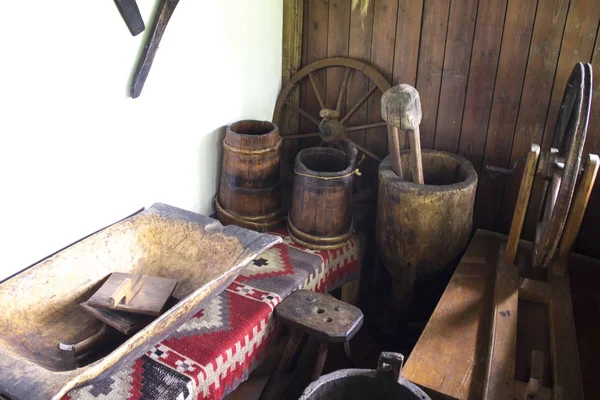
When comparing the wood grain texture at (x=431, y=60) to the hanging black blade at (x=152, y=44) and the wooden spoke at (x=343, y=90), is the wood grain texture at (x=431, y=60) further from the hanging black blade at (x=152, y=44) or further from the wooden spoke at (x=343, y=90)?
the hanging black blade at (x=152, y=44)

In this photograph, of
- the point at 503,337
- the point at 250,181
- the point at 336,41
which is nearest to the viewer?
the point at 503,337

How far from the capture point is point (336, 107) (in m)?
2.75

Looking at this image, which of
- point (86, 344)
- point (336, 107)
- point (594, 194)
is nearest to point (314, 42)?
point (336, 107)

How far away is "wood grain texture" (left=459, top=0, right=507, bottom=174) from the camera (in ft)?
7.34

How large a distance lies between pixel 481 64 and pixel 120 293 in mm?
1807

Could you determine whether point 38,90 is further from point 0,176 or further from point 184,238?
point 184,238

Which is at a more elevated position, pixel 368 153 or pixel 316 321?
pixel 368 153

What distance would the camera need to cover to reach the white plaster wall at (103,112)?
1580 millimetres

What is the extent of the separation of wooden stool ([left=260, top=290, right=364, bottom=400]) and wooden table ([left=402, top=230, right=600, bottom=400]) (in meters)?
0.26

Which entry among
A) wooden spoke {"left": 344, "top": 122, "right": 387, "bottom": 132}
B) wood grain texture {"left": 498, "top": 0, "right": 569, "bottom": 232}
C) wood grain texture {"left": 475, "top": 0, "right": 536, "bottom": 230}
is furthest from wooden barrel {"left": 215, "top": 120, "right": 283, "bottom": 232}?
wood grain texture {"left": 498, "top": 0, "right": 569, "bottom": 232}

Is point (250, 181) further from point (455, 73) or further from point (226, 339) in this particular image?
point (455, 73)

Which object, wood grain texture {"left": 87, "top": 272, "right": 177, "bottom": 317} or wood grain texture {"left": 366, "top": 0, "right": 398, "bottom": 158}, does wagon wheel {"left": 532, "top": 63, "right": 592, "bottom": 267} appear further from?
wood grain texture {"left": 87, "top": 272, "right": 177, "bottom": 317}

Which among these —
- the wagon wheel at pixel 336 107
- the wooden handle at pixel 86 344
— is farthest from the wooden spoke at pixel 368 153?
the wooden handle at pixel 86 344

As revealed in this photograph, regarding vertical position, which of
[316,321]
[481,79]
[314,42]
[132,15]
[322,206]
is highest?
[132,15]
